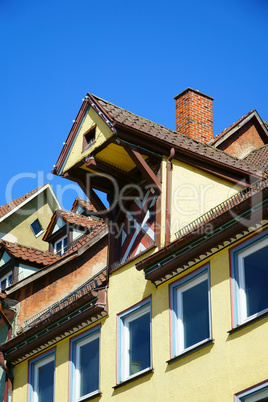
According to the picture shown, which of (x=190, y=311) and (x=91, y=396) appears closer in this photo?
(x=190, y=311)

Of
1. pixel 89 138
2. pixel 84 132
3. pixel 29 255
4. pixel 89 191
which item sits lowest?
pixel 89 191

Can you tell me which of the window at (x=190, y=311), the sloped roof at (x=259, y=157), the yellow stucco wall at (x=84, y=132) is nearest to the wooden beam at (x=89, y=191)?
the yellow stucco wall at (x=84, y=132)

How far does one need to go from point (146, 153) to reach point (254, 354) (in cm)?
695

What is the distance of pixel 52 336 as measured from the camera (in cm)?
2400

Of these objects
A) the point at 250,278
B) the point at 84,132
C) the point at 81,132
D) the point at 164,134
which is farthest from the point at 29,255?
the point at 250,278

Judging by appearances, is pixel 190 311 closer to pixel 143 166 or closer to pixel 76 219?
pixel 143 166

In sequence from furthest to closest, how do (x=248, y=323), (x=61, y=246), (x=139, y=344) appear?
(x=61, y=246) < (x=139, y=344) < (x=248, y=323)

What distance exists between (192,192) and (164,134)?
187 cm

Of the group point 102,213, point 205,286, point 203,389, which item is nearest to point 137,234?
point 102,213

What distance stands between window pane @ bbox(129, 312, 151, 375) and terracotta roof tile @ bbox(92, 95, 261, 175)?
14.4ft

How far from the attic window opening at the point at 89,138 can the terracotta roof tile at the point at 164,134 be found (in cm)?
68

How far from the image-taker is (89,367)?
73.8 ft

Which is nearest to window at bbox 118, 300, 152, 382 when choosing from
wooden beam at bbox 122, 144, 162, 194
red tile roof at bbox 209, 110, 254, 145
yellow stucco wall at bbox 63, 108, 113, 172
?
wooden beam at bbox 122, 144, 162, 194

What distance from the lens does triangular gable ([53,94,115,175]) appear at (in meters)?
23.2
